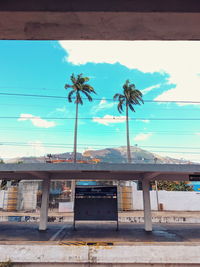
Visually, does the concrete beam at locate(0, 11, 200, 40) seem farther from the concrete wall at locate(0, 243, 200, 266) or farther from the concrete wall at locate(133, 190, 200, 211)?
the concrete wall at locate(133, 190, 200, 211)

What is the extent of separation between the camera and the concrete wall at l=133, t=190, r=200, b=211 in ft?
77.4

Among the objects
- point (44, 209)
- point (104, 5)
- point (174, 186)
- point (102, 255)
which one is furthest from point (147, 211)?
Result: point (174, 186)

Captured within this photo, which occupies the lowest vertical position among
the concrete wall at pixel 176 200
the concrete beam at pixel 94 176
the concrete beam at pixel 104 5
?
the concrete wall at pixel 176 200

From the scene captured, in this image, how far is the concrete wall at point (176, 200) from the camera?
23.6 metres

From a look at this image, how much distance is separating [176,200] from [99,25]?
83.7 feet

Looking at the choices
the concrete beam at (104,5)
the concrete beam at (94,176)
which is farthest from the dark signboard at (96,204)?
the concrete beam at (104,5)

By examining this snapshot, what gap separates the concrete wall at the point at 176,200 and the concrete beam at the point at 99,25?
76.3ft

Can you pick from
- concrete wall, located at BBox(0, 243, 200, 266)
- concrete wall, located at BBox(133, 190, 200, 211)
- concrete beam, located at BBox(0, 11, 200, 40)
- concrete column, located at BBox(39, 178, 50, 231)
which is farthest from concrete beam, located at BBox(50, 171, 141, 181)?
concrete beam, located at BBox(0, 11, 200, 40)

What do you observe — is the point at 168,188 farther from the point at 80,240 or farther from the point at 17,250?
the point at 17,250

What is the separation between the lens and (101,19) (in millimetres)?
1919

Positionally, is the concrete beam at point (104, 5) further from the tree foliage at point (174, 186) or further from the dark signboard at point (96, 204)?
the tree foliage at point (174, 186)

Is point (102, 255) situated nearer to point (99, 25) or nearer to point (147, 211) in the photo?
point (99, 25)

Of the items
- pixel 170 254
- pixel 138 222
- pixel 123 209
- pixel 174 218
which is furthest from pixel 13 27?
pixel 123 209

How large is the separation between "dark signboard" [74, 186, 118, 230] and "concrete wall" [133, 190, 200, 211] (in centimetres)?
1137
